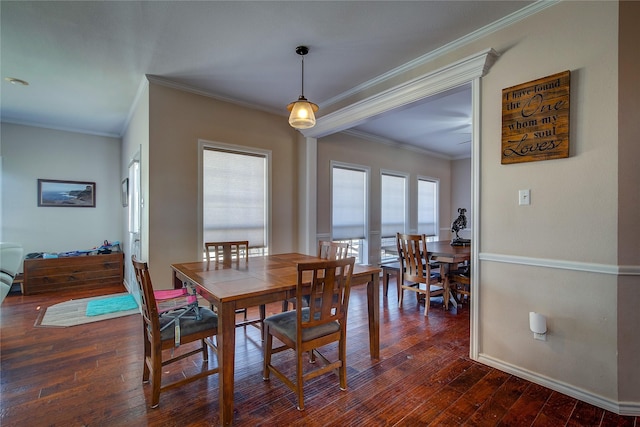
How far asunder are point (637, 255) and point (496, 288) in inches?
32.6

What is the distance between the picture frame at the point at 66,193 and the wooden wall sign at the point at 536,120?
21.1 ft

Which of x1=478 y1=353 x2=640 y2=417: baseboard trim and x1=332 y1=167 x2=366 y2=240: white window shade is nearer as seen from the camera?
x1=478 y1=353 x2=640 y2=417: baseboard trim

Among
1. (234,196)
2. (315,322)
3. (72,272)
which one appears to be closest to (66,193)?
(72,272)

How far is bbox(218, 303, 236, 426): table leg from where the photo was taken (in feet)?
5.37

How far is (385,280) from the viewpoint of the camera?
159 inches

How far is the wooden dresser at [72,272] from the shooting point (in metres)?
4.36

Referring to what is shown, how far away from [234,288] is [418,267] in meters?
2.61

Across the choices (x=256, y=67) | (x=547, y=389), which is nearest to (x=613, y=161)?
(x=547, y=389)

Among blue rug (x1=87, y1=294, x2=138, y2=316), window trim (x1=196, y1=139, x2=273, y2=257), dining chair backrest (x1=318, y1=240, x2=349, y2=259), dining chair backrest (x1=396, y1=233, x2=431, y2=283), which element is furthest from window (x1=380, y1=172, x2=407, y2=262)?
blue rug (x1=87, y1=294, x2=138, y2=316)

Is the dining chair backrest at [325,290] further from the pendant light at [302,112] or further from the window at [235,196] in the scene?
the window at [235,196]

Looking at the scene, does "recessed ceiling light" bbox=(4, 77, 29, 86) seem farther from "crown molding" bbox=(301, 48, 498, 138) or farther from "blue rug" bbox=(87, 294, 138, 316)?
"crown molding" bbox=(301, 48, 498, 138)

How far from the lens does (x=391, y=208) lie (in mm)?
Answer: 5996

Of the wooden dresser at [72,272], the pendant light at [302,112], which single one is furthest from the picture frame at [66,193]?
the pendant light at [302,112]

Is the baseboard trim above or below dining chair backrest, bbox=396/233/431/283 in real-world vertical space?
below
